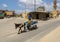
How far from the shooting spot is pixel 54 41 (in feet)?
43.4

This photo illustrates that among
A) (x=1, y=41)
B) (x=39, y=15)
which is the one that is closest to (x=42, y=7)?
(x=39, y=15)

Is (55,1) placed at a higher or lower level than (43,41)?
higher

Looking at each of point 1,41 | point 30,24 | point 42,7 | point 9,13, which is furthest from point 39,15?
point 9,13

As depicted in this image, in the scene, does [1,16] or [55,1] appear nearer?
[55,1]

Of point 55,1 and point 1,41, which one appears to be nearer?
point 1,41

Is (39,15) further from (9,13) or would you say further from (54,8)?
(9,13)

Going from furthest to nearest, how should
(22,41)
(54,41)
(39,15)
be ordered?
(39,15) → (22,41) → (54,41)

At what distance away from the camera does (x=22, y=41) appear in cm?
1428

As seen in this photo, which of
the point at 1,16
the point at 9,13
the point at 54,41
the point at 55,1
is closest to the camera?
the point at 54,41

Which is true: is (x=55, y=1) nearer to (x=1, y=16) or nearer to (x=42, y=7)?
(x=42, y=7)

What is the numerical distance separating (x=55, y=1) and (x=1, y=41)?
5115 centimetres

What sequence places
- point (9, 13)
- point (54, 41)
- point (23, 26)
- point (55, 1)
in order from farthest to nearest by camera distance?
1. point (9, 13)
2. point (55, 1)
3. point (23, 26)
4. point (54, 41)

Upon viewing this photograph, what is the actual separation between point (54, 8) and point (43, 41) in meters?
51.3

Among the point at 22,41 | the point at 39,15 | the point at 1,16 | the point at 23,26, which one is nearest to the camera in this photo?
the point at 22,41
